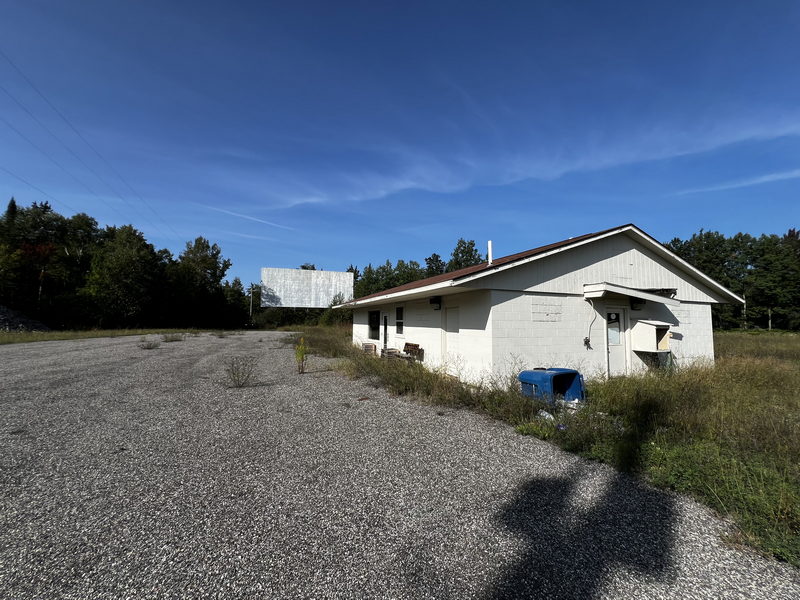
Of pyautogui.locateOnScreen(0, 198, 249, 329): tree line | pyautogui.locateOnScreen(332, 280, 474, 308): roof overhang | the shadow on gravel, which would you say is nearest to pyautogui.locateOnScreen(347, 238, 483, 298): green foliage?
pyautogui.locateOnScreen(0, 198, 249, 329): tree line

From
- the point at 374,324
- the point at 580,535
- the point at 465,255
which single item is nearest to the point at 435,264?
the point at 465,255

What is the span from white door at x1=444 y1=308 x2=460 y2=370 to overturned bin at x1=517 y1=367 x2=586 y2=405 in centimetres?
270

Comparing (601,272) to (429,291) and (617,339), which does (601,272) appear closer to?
(617,339)

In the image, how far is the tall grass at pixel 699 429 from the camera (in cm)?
280

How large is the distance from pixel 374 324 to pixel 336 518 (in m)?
12.6

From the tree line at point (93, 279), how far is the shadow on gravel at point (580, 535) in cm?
3620

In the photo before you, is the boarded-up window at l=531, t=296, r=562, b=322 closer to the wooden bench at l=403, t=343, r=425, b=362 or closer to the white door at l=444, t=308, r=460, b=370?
the white door at l=444, t=308, r=460, b=370

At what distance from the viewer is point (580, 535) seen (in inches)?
104

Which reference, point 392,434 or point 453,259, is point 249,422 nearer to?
point 392,434

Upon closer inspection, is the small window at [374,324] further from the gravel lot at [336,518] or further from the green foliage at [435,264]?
the green foliage at [435,264]

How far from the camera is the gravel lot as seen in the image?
2152mm

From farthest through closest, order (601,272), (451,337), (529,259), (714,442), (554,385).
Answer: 1. (451,337)
2. (601,272)
3. (529,259)
4. (554,385)
5. (714,442)

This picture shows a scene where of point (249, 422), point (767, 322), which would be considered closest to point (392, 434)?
point (249, 422)

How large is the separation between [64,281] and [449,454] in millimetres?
38701
